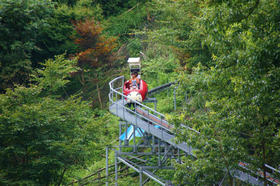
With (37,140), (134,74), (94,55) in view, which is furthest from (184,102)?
(94,55)

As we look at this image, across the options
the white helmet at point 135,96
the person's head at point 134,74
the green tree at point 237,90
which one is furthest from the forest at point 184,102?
the person's head at point 134,74

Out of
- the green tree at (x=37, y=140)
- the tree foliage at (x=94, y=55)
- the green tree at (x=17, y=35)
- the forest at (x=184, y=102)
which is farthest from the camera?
the tree foliage at (x=94, y=55)

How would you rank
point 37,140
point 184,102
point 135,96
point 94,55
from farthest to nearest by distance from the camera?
point 94,55, point 135,96, point 37,140, point 184,102

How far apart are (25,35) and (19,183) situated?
15.0m

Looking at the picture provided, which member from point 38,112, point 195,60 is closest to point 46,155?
point 38,112

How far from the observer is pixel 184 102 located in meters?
10.5

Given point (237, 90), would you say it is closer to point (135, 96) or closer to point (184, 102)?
point (184, 102)

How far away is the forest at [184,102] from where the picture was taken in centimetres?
755

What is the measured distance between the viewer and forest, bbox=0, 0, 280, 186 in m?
7.55

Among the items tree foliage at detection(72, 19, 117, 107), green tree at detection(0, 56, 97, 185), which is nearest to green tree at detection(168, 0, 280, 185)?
green tree at detection(0, 56, 97, 185)

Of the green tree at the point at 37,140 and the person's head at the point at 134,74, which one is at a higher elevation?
the person's head at the point at 134,74

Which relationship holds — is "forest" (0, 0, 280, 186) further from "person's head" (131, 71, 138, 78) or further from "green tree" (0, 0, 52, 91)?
"person's head" (131, 71, 138, 78)

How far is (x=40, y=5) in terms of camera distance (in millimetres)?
23812

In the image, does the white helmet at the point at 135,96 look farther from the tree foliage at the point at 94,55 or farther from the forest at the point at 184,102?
the tree foliage at the point at 94,55
